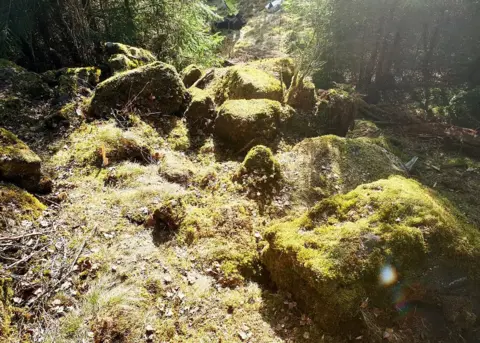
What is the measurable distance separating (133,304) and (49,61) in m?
9.37

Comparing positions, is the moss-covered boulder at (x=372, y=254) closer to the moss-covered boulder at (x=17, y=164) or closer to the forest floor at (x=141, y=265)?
the forest floor at (x=141, y=265)

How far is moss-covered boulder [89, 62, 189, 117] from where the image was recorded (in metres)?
7.90

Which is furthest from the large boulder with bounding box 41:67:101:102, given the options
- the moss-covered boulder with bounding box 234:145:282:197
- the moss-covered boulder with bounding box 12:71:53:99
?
the moss-covered boulder with bounding box 234:145:282:197

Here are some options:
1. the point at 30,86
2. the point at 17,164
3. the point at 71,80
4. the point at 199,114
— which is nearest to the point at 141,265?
the point at 17,164

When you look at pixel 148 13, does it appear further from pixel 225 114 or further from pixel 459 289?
pixel 459 289

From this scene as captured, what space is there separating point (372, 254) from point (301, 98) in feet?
21.7

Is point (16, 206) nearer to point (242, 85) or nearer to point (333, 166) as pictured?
point (333, 166)

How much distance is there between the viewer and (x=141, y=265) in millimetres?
4438

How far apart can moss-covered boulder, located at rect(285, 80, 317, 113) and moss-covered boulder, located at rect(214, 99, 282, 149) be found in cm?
151

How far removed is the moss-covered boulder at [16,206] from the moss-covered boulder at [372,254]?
3.65 meters

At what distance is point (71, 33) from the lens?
9414 mm

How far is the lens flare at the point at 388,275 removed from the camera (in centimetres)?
373

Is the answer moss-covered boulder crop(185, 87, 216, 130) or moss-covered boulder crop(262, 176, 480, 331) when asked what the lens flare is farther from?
moss-covered boulder crop(185, 87, 216, 130)

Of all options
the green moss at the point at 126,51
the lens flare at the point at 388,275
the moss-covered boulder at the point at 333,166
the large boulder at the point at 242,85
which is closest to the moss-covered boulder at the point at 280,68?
the large boulder at the point at 242,85
